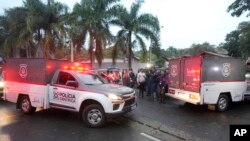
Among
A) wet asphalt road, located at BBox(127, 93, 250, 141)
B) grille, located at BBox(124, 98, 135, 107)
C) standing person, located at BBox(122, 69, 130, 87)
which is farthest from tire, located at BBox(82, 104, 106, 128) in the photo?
standing person, located at BBox(122, 69, 130, 87)

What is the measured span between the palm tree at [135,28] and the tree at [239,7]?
23.9 feet

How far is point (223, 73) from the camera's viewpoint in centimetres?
1212

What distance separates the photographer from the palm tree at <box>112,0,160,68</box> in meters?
29.0

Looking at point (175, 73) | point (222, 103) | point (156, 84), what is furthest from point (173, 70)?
Result: point (222, 103)

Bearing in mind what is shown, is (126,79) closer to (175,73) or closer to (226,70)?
(175,73)

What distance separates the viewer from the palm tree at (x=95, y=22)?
87.5ft

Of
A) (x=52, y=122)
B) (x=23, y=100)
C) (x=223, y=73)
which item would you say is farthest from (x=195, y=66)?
(x=23, y=100)

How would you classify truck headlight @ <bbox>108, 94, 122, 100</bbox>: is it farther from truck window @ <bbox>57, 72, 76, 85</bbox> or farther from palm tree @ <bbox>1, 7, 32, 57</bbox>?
palm tree @ <bbox>1, 7, 32, 57</bbox>

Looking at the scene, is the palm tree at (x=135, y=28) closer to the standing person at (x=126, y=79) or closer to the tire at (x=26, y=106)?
the standing person at (x=126, y=79)

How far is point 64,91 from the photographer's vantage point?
988 cm

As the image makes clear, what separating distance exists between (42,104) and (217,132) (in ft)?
20.0

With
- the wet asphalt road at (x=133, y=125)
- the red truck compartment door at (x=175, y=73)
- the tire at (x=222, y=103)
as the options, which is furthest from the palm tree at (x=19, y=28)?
the tire at (x=222, y=103)

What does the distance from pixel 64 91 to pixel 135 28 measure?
1983 centimetres

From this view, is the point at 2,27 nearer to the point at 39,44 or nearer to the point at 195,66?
the point at 39,44
